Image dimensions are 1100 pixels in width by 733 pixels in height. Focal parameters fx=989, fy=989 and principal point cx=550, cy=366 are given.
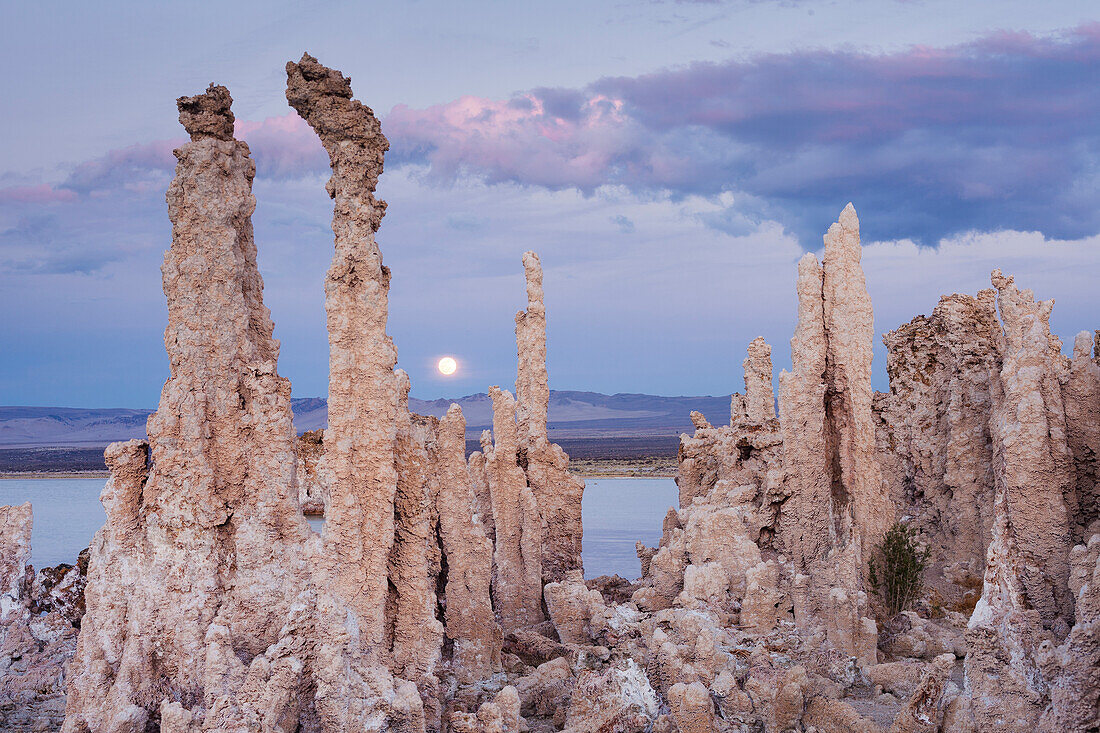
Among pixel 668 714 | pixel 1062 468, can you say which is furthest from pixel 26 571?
pixel 1062 468

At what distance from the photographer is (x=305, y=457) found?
61.1ft

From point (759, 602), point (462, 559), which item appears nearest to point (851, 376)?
point (759, 602)

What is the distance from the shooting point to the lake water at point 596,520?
31.4 m

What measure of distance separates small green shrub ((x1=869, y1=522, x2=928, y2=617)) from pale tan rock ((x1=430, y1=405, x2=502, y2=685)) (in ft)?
23.8

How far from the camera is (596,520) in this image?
45344 millimetres

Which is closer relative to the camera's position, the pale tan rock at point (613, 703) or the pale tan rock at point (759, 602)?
the pale tan rock at point (613, 703)

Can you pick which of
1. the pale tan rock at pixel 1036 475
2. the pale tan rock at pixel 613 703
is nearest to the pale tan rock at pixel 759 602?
the pale tan rock at pixel 613 703

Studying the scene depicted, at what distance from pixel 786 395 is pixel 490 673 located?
7.43 meters

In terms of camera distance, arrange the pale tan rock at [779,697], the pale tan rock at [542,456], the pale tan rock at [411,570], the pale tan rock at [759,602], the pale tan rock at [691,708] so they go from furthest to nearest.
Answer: the pale tan rock at [542,456] → the pale tan rock at [759,602] → the pale tan rock at [779,697] → the pale tan rock at [411,570] → the pale tan rock at [691,708]

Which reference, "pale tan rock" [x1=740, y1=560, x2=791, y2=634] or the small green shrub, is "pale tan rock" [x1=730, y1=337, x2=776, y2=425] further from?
"pale tan rock" [x1=740, y1=560, x2=791, y2=634]

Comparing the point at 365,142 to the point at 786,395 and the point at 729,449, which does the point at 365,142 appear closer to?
the point at 786,395

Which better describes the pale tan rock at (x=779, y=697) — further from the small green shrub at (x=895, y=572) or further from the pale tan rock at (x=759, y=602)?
the small green shrub at (x=895, y=572)

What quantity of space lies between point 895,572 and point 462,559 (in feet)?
26.4

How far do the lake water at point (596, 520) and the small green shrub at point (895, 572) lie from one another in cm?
984
